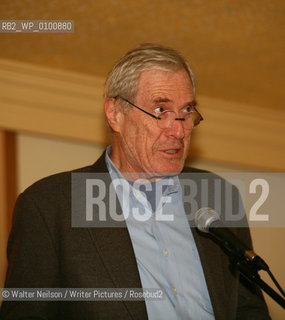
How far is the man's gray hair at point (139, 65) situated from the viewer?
6.25 feet

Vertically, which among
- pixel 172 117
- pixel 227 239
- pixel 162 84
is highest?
pixel 162 84

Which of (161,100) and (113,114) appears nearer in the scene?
(161,100)

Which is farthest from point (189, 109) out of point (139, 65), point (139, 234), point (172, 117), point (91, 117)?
point (91, 117)

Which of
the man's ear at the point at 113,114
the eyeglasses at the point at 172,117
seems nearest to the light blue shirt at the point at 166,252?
the man's ear at the point at 113,114

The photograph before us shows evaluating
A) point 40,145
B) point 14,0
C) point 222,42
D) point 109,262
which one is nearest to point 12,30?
point 14,0

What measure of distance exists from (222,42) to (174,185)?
3.41 ft

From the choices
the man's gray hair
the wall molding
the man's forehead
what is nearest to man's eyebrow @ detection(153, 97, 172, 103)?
the man's forehead

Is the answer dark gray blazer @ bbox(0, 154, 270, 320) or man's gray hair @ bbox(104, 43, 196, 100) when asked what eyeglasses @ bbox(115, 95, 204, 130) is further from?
dark gray blazer @ bbox(0, 154, 270, 320)

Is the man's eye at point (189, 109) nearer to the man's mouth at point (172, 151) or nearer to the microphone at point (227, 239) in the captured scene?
the man's mouth at point (172, 151)

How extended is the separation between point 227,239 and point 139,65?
2.75 feet

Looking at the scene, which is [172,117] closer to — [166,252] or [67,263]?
[166,252]

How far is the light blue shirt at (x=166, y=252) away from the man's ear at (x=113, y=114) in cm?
17

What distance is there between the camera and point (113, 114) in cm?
204

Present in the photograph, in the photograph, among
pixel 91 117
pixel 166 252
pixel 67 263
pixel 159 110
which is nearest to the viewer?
pixel 67 263
